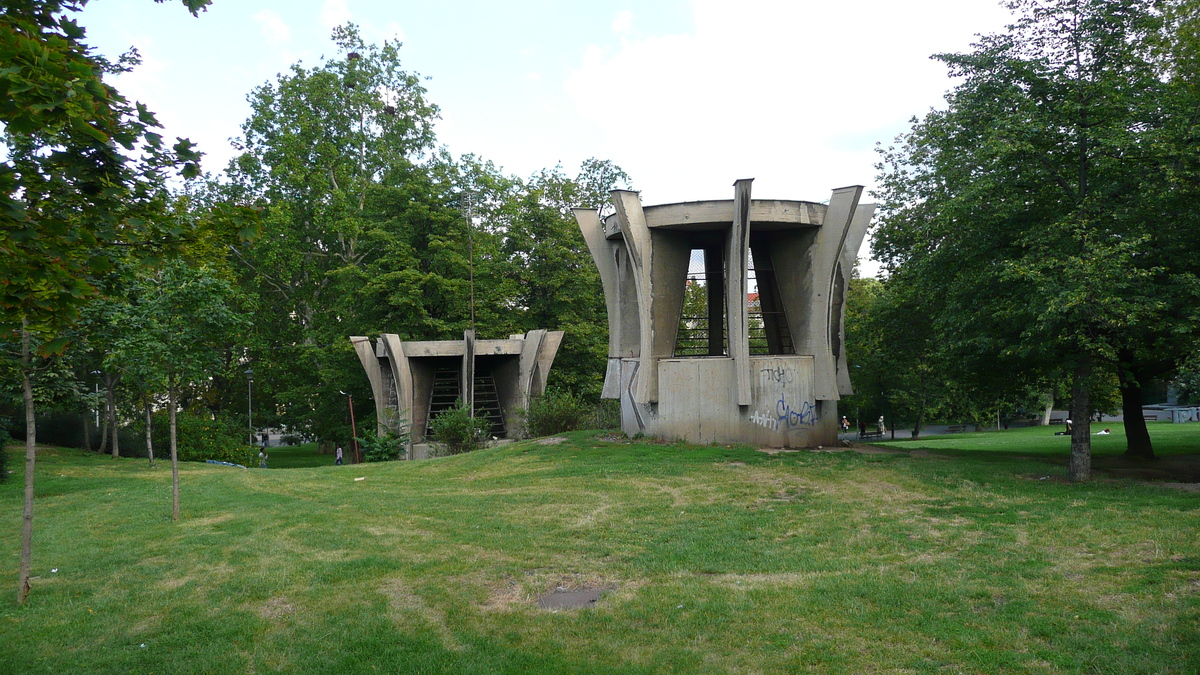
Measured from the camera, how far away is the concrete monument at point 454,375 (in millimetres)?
27188

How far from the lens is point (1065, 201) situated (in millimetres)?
13906

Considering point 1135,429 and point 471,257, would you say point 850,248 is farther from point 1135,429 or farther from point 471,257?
point 471,257

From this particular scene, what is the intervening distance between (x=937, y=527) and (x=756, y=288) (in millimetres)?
13085

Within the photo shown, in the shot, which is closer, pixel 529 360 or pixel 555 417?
pixel 555 417

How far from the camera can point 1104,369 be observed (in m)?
15.6

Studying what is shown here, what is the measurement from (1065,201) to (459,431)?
16.2 metres

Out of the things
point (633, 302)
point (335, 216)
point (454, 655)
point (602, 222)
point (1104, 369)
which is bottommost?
point (454, 655)

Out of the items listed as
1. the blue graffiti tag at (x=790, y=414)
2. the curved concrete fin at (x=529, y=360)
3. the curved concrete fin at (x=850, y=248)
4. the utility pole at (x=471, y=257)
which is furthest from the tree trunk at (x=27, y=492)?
the utility pole at (x=471, y=257)

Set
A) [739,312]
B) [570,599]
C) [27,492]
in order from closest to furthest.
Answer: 1. [570,599]
2. [27,492]
3. [739,312]

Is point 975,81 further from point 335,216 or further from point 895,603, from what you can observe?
point 335,216

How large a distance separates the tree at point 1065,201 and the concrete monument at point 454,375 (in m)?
15.9

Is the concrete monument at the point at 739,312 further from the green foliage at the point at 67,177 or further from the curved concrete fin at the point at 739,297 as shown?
the green foliage at the point at 67,177

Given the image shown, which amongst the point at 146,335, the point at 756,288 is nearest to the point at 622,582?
the point at 146,335

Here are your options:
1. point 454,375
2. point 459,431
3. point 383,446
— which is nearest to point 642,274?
point 459,431
